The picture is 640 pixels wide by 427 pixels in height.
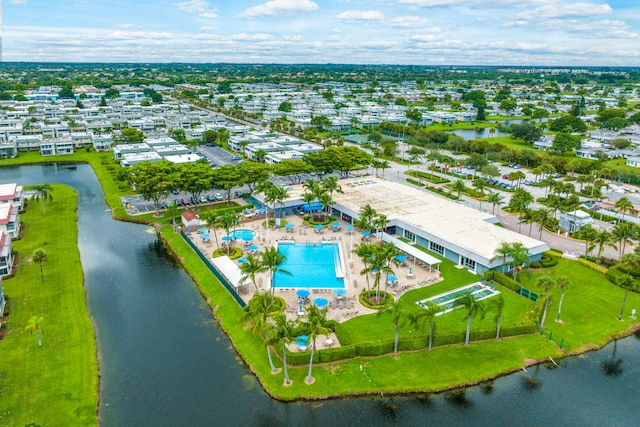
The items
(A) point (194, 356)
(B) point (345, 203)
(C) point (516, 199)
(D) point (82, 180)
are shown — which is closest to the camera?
(A) point (194, 356)

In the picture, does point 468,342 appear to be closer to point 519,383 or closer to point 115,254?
point 519,383

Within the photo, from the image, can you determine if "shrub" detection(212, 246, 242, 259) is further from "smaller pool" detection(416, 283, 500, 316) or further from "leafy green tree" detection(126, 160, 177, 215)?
"smaller pool" detection(416, 283, 500, 316)

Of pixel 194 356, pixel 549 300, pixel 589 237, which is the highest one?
pixel 589 237

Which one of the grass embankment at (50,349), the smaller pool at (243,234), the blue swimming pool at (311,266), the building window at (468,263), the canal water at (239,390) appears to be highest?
the building window at (468,263)

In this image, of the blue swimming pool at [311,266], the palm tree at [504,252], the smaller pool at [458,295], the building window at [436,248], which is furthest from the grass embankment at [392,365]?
the building window at [436,248]

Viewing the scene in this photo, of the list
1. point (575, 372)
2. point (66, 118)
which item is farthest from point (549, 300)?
point (66, 118)

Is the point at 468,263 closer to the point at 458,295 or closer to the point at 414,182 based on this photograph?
the point at 458,295

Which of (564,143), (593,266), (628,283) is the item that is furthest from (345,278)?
(564,143)

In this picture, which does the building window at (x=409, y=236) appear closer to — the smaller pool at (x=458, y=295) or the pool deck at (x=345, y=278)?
the pool deck at (x=345, y=278)
